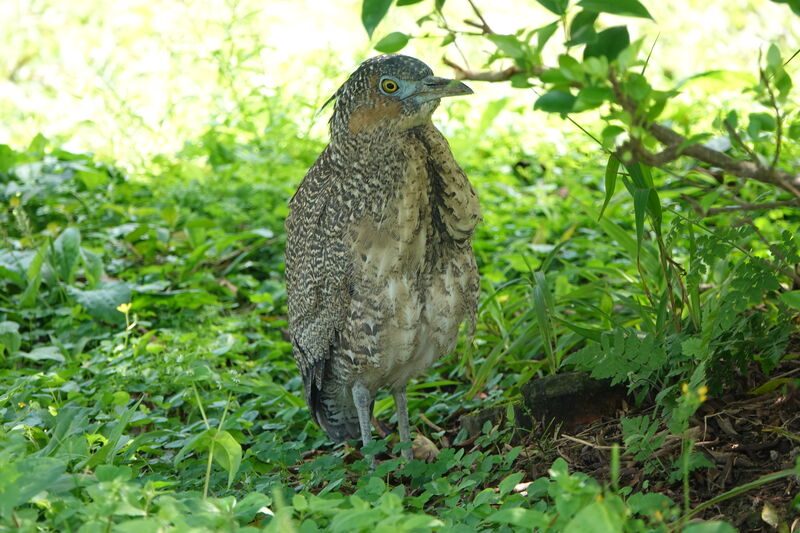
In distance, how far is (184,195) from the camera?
7738 millimetres

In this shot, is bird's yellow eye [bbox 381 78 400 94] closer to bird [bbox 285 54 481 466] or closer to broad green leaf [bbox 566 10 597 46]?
bird [bbox 285 54 481 466]

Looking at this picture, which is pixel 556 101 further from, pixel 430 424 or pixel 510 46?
pixel 430 424

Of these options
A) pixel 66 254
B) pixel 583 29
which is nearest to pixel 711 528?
pixel 583 29

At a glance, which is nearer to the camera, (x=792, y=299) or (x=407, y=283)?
(x=792, y=299)

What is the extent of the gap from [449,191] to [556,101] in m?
1.69

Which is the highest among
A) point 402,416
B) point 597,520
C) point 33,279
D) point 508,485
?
point 33,279

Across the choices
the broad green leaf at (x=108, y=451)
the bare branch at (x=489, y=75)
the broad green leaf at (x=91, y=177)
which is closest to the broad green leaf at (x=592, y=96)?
the bare branch at (x=489, y=75)

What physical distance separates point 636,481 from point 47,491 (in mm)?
2084

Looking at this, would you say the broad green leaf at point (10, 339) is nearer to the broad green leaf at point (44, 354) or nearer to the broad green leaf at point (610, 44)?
the broad green leaf at point (44, 354)

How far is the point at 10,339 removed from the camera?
18.4ft

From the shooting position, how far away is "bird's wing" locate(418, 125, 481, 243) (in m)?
4.33

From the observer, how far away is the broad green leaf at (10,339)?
5.57 meters

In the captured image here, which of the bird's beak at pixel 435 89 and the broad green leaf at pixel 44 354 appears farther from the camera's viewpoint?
the broad green leaf at pixel 44 354

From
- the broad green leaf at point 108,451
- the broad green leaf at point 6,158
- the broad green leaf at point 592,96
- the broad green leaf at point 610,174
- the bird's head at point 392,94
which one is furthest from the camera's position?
the broad green leaf at point 6,158
